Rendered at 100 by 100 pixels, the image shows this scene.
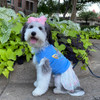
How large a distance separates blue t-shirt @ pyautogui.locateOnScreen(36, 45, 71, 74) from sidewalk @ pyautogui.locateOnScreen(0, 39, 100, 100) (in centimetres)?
48

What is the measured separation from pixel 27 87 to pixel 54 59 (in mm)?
865

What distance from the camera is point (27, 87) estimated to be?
2697 millimetres

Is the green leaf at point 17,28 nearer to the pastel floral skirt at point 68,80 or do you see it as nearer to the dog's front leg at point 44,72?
the dog's front leg at point 44,72

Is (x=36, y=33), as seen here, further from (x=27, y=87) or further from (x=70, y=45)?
(x=70, y=45)

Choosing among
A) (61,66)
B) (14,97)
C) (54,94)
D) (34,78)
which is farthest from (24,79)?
(61,66)

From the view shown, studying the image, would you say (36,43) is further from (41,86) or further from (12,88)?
(12,88)

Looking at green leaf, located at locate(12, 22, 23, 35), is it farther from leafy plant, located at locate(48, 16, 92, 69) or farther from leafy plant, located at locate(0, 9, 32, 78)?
leafy plant, located at locate(48, 16, 92, 69)

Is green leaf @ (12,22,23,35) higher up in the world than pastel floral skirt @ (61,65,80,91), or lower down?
higher up

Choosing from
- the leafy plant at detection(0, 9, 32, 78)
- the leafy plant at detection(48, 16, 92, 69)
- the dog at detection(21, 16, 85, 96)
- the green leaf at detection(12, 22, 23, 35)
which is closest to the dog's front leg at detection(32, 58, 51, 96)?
the dog at detection(21, 16, 85, 96)

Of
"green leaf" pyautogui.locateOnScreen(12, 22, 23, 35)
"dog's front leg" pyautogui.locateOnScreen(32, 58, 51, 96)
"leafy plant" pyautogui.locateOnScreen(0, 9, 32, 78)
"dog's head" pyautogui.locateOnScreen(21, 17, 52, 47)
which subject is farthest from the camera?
"green leaf" pyautogui.locateOnScreen(12, 22, 23, 35)

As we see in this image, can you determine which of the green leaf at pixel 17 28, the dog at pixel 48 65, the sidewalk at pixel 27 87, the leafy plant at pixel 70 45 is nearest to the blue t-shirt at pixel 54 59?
the dog at pixel 48 65

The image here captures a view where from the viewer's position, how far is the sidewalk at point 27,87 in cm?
235

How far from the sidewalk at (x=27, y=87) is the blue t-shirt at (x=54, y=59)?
477 millimetres

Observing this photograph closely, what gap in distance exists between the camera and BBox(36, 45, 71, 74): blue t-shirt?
229cm
